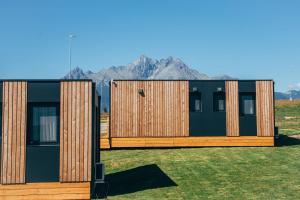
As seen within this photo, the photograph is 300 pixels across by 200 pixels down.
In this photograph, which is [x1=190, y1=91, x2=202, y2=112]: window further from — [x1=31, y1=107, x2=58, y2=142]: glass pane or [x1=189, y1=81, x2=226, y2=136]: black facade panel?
[x1=31, y1=107, x2=58, y2=142]: glass pane

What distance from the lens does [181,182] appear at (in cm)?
1817

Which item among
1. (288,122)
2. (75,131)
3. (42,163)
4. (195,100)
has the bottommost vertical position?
(42,163)

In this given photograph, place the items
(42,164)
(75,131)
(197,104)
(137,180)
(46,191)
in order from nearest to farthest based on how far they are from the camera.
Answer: (46,191) → (42,164) → (75,131) → (137,180) → (197,104)

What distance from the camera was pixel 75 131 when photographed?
50.4 ft

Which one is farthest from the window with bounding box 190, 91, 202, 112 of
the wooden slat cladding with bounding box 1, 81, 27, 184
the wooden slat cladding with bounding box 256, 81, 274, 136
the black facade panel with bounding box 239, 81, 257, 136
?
the wooden slat cladding with bounding box 1, 81, 27, 184

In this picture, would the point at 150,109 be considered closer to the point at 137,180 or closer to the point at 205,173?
the point at 205,173

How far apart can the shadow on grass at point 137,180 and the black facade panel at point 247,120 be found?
29.5 ft

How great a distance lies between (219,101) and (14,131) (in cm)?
1643

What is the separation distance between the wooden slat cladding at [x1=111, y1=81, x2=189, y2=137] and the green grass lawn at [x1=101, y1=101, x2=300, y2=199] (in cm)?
151

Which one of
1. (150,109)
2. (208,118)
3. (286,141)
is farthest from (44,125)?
(286,141)

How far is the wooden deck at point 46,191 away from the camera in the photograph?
49.1 feet

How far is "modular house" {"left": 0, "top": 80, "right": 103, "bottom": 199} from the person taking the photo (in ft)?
49.5

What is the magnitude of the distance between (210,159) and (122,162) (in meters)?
5.35

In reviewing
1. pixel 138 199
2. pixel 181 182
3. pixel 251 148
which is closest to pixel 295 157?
pixel 251 148
